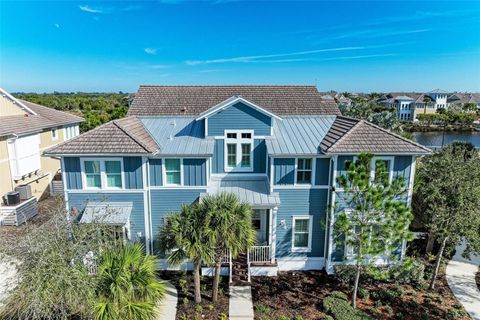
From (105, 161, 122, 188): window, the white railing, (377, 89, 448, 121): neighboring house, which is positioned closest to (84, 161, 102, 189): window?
(105, 161, 122, 188): window

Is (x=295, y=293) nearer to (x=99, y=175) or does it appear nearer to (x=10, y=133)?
(x=99, y=175)

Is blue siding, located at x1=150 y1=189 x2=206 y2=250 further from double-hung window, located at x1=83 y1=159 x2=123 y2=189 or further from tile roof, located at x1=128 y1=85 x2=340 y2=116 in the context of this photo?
tile roof, located at x1=128 y1=85 x2=340 y2=116

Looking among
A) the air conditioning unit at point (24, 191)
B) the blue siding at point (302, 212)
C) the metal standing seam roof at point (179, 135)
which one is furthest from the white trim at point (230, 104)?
the air conditioning unit at point (24, 191)

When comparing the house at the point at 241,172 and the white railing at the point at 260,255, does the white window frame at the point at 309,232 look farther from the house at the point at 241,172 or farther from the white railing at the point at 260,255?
the white railing at the point at 260,255

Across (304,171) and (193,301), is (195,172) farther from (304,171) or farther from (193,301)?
(193,301)

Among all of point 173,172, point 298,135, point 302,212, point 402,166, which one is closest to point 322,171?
point 302,212
